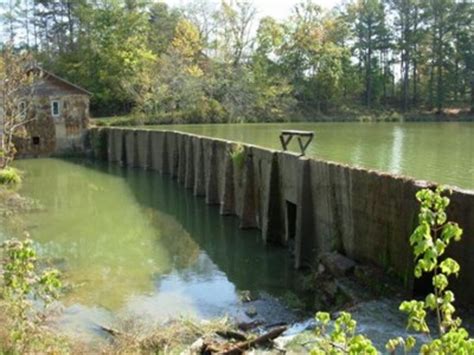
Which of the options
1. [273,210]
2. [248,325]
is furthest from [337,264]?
[273,210]

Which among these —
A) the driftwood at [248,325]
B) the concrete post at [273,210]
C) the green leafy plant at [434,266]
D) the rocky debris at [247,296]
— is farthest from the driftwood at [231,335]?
the concrete post at [273,210]

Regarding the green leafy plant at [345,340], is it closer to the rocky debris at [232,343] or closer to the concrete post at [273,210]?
the rocky debris at [232,343]

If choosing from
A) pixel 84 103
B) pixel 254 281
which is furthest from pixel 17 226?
pixel 84 103

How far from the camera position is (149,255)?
52.9 feet

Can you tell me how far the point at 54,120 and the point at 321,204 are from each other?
3227 centimetres

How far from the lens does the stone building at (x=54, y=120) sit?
4156 cm

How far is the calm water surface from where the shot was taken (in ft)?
39.8

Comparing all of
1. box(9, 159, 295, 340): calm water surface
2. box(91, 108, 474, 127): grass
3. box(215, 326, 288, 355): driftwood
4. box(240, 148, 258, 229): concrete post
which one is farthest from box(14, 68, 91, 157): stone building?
box(215, 326, 288, 355): driftwood

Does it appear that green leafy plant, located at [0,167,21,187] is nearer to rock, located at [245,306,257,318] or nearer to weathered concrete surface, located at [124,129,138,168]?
weathered concrete surface, located at [124,129,138,168]

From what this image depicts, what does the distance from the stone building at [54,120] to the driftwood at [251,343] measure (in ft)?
117

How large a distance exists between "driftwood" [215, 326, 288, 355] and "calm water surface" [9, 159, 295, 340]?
8.10 ft

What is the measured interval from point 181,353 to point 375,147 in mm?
28221

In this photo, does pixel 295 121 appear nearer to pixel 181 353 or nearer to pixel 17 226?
pixel 17 226

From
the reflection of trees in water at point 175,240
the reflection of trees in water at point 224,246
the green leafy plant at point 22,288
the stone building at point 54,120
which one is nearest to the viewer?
the green leafy plant at point 22,288
